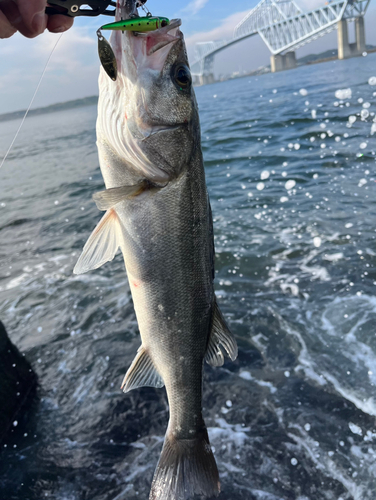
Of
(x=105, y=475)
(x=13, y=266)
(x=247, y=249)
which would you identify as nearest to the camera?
(x=105, y=475)

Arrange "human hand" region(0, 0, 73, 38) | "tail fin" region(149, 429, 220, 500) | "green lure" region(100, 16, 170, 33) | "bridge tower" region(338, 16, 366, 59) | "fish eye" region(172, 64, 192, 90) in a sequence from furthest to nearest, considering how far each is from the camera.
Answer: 1. "bridge tower" region(338, 16, 366, 59)
2. "tail fin" region(149, 429, 220, 500)
3. "human hand" region(0, 0, 73, 38)
4. "fish eye" region(172, 64, 192, 90)
5. "green lure" region(100, 16, 170, 33)

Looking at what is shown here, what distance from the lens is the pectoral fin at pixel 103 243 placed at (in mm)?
1980

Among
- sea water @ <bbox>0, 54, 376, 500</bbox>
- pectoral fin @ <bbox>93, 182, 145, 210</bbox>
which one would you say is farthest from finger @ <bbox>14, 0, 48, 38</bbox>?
sea water @ <bbox>0, 54, 376, 500</bbox>

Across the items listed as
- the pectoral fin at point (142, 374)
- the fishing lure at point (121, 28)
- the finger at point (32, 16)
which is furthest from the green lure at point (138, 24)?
the pectoral fin at point (142, 374)

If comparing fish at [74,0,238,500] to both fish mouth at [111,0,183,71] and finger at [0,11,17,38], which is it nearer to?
fish mouth at [111,0,183,71]

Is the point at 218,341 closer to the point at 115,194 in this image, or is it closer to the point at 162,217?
the point at 162,217

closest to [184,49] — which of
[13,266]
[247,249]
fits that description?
[247,249]

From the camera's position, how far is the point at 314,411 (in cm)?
405

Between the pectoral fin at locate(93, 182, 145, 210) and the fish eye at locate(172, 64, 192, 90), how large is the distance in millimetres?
502

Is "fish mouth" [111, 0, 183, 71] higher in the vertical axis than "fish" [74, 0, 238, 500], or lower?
higher

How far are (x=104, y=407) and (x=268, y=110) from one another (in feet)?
68.5

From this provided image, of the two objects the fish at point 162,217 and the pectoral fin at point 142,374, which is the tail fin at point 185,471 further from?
the pectoral fin at point 142,374

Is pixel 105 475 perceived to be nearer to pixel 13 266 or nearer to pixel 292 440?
pixel 292 440

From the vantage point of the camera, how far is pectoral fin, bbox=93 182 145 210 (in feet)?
5.99
